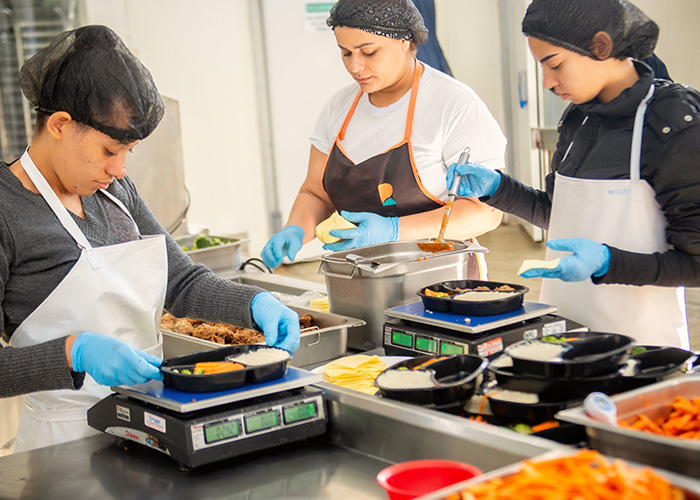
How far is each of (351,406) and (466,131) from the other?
1319 mm

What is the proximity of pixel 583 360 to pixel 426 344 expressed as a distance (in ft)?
1.93

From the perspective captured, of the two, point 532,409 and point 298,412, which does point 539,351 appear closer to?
point 532,409

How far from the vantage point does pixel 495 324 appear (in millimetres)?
1778

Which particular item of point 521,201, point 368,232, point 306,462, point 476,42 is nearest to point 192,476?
point 306,462

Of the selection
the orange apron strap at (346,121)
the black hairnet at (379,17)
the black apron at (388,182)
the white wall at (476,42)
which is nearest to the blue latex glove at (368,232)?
the black apron at (388,182)

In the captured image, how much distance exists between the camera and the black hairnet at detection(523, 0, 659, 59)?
1.95m

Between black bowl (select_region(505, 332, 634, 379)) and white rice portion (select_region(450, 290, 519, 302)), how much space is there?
40 centimetres

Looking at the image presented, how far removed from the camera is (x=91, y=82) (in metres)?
1.65

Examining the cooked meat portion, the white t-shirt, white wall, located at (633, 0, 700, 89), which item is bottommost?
the cooked meat portion

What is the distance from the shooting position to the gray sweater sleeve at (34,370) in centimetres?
157

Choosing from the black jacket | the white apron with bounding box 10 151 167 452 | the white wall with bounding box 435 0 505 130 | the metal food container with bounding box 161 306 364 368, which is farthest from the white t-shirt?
the white wall with bounding box 435 0 505 130

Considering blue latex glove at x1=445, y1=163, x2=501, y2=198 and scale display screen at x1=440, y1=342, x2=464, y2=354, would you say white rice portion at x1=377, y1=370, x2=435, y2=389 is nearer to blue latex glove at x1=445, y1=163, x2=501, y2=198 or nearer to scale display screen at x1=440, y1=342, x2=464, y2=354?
scale display screen at x1=440, y1=342, x2=464, y2=354

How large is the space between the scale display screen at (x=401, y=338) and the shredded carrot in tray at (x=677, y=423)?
0.76 m

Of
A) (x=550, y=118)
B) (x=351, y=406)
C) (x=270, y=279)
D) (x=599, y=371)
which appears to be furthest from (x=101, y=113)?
(x=550, y=118)
